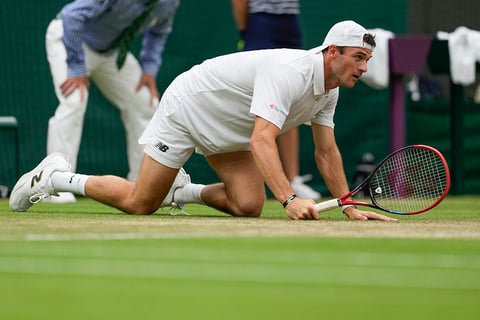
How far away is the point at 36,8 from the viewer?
34.2 feet

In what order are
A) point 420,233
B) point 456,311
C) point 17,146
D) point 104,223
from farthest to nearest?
point 17,146 < point 104,223 < point 420,233 < point 456,311

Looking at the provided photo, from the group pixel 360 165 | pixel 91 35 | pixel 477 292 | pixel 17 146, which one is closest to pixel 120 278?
pixel 477 292

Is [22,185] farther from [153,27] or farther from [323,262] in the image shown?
[323,262]

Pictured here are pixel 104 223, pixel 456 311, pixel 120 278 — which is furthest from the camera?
pixel 104 223

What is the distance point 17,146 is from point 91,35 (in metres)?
1.66

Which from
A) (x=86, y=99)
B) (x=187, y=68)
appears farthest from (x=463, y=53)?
(x=86, y=99)

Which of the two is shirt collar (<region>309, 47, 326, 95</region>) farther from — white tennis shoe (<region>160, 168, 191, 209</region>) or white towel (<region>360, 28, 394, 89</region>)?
white towel (<region>360, 28, 394, 89</region>)

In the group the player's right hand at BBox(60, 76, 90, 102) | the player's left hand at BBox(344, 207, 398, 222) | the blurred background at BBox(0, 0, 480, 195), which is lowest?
the blurred background at BBox(0, 0, 480, 195)

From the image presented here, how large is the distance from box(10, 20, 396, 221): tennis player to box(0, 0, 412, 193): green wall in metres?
3.65

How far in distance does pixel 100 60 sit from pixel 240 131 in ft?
9.31

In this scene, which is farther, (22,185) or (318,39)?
(318,39)

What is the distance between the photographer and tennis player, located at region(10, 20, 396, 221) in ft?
18.8

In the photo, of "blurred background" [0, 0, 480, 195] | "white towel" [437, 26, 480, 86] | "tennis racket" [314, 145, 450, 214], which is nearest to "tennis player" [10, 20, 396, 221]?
"tennis racket" [314, 145, 450, 214]

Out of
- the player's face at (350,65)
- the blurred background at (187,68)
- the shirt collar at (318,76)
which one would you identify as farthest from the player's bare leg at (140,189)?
the blurred background at (187,68)
